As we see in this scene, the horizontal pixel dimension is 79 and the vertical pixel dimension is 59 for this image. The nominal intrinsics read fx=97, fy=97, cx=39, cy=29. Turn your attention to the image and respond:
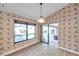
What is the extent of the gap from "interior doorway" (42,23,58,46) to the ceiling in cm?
26

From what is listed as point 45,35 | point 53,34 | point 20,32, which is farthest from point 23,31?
point 53,34

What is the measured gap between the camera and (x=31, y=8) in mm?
1867

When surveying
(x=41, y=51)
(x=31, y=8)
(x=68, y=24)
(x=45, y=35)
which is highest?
(x=31, y=8)

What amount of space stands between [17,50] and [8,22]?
0.54 m

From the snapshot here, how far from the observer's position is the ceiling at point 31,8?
1764 mm

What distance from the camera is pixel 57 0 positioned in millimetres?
1662

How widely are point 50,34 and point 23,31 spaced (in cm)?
56

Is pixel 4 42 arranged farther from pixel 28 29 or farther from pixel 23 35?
pixel 28 29

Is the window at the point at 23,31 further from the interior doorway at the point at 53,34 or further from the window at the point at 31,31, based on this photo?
the interior doorway at the point at 53,34

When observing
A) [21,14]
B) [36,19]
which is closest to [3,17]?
[21,14]

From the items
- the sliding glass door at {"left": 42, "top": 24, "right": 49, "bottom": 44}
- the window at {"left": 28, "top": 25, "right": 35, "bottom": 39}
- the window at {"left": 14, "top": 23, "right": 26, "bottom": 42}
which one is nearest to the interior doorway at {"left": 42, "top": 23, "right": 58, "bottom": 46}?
the sliding glass door at {"left": 42, "top": 24, "right": 49, "bottom": 44}

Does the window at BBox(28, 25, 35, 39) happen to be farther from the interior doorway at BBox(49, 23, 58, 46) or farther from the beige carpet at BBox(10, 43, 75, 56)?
the interior doorway at BBox(49, 23, 58, 46)

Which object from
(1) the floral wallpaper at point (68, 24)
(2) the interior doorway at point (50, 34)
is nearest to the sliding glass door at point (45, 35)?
(2) the interior doorway at point (50, 34)

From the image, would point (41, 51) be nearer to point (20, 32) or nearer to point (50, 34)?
point (50, 34)
